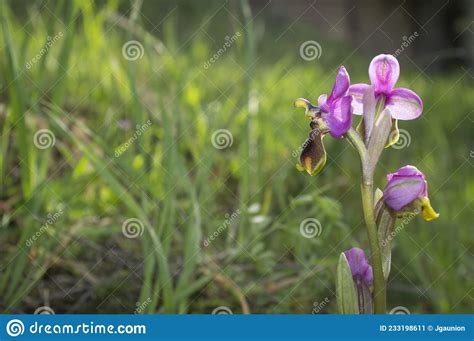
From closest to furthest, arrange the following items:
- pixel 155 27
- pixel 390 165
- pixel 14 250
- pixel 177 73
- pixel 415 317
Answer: pixel 415 317
pixel 14 250
pixel 177 73
pixel 390 165
pixel 155 27

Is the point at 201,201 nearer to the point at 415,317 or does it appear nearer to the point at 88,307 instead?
the point at 88,307

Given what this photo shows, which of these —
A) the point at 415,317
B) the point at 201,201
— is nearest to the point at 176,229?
the point at 201,201

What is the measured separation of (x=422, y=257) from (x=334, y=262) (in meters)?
0.26

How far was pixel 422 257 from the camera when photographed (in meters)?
1.31
